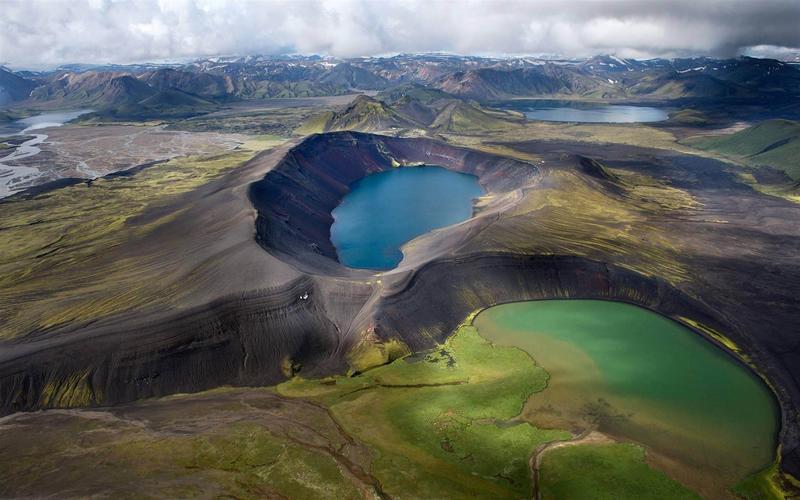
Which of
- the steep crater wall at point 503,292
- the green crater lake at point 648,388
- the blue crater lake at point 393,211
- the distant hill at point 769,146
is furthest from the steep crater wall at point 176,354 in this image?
the distant hill at point 769,146

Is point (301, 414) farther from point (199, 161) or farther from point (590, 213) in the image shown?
point (199, 161)

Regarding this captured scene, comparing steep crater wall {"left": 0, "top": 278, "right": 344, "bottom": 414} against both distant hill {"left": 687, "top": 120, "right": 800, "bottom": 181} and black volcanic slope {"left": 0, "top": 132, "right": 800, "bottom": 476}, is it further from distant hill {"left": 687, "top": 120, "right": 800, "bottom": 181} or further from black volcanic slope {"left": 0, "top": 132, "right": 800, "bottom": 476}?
distant hill {"left": 687, "top": 120, "right": 800, "bottom": 181}

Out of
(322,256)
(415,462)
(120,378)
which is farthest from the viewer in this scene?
(322,256)

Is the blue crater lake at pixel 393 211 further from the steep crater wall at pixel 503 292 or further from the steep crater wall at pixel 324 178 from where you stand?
the steep crater wall at pixel 503 292

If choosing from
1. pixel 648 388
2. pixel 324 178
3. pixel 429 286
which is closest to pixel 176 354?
pixel 429 286

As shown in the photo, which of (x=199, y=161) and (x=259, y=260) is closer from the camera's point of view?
(x=259, y=260)

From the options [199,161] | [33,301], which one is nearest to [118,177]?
[199,161]
